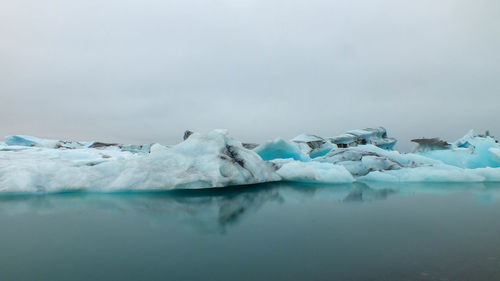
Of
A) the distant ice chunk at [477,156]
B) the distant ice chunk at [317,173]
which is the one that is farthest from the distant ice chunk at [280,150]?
the distant ice chunk at [477,156]

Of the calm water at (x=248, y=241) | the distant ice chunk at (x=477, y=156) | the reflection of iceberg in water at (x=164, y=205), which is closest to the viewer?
the calm water at (x=248, y=241)

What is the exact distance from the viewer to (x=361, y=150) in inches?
315

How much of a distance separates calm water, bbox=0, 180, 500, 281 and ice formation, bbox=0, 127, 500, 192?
36.7 inches

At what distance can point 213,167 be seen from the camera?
4609 mm

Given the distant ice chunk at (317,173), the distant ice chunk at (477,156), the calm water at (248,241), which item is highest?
the distant ice chunk at (477,156)

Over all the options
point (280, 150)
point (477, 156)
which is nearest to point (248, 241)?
point (280, 150)

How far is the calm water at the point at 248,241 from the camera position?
1.37 meters

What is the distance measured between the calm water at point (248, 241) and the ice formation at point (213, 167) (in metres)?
0.93

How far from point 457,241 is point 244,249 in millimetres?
1549

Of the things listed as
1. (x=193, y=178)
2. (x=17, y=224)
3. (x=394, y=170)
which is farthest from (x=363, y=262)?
(x=394, y=170)

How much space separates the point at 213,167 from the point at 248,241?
2.84 meters

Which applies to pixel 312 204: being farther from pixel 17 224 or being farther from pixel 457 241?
pixel 17 224

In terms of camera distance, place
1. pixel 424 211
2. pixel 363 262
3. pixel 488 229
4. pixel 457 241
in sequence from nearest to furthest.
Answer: pixel 363 262 < pixel 457 241 < pixel 488 229 < pixel 424 211

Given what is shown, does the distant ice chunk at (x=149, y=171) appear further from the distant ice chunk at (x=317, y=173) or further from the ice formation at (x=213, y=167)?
the distant ice chunk at (x=317, y=173)
